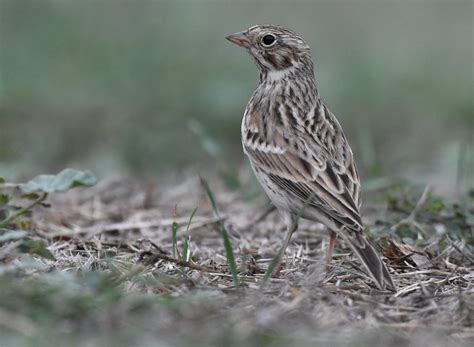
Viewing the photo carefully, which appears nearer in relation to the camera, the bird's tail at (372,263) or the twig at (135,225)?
the bird's tail at (372,263)

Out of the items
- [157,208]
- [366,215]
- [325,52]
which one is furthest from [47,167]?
[325,52]

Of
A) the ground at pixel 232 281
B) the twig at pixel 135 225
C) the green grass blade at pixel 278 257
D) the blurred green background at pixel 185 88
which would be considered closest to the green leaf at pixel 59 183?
the ground at pixel 232 281

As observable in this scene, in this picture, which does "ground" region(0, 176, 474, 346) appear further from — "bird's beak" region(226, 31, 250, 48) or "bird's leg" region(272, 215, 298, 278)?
"bird's beak" region(226, 31, 250, 48)

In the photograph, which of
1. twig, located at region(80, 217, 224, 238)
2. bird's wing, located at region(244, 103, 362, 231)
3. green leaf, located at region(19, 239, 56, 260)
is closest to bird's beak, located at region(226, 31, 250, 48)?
bird's wing, located at region(244, 103, 362, 231)

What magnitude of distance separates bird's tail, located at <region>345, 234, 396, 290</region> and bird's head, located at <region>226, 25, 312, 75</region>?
2.17 metres

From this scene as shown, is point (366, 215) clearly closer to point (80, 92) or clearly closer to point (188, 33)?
point (80, 92)

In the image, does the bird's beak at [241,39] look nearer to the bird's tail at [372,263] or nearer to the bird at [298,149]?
the bird at [298,149]

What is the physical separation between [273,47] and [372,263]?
249 centimetres

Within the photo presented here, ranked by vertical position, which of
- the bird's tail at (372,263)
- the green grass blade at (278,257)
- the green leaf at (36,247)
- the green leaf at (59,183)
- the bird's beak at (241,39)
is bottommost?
the bird's tail at (372,263)

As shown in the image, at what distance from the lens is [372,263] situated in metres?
6.00

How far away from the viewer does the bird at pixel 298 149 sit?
6.32 m

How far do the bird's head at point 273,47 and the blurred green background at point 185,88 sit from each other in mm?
1530

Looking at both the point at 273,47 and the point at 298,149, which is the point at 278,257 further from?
the point at 273,47

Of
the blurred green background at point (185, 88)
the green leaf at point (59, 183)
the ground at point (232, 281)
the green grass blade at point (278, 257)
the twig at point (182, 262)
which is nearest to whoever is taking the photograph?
the ground at point (232, 281)
